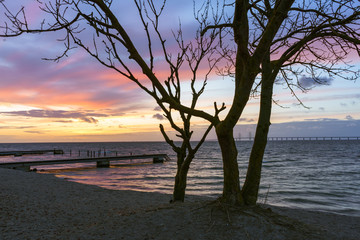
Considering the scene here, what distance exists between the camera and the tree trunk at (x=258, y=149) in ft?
21.9

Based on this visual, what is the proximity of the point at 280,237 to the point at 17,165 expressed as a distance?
3322cm

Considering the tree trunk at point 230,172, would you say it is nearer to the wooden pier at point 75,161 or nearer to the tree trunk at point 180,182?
the tree trunk at point 180,182

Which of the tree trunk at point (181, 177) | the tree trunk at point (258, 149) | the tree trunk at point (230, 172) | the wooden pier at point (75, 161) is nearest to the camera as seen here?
the tree trunk at point (230, 172)

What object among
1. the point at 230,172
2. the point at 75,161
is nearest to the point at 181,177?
the point at 230,172

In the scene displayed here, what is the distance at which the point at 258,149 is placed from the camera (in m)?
6.70

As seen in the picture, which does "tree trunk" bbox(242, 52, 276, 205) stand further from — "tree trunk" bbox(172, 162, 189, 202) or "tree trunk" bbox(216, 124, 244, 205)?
"tree trunk" bbox(172, 162, 189, 202)

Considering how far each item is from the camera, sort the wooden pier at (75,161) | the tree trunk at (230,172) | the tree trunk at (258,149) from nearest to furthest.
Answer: the tree trunk at (230,172), the tree trunk at (258,149), the wooden pier at (75,161)

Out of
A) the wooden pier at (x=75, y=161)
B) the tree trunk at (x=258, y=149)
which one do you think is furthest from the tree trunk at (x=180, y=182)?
the wooden pier at (x=75, y=161)

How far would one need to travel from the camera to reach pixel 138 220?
6340 mm

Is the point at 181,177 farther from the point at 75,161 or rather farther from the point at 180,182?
the point at 75,161

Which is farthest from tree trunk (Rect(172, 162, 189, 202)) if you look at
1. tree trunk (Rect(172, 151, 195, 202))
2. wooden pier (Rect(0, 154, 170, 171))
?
wooden pier (Rect(0, 154, 170, 171))

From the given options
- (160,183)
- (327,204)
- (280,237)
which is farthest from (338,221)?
(160,183)

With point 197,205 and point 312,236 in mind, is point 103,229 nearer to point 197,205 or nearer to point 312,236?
point 197,205

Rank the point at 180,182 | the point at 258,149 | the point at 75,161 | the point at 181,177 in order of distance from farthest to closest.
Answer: the point at 75,161
the point at 180,182
the point at 181,177
the point at 258,149
